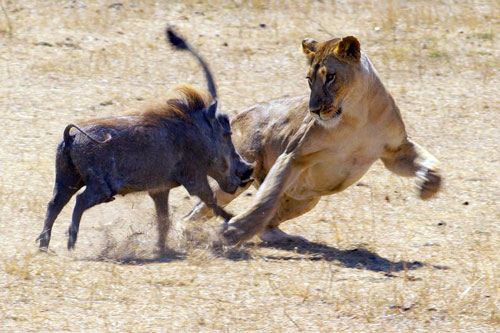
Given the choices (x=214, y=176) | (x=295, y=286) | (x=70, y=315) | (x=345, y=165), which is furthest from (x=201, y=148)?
(x=70, y=315)

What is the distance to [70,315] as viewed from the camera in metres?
5.11

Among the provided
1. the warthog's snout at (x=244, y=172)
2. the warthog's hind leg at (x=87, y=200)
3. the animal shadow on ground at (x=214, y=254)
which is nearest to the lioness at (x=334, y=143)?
the animal shadow on ground at (x=214, y=254)

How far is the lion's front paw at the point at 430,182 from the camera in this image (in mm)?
6586

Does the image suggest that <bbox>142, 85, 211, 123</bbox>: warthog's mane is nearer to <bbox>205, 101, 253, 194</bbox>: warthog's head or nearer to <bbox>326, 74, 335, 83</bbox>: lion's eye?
<bbox>205, 101, 253, 194</bbox>: warthog's head

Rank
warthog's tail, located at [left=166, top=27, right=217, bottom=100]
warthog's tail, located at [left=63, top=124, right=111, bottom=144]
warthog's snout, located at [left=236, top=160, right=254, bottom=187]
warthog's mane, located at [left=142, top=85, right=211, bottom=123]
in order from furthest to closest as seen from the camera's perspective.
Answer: warthog's tail, located at [left=166, top=27, right=217, bottom=100] → warthog's snout, located at [left=236, top=160, right=254, bottom=187] → warthog's mane, located at [left=142, top=85, right=211, bottom=123] → warthog's tail, located at [left=63, top=124, right=111, bottom=144]

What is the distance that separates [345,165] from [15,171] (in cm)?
321

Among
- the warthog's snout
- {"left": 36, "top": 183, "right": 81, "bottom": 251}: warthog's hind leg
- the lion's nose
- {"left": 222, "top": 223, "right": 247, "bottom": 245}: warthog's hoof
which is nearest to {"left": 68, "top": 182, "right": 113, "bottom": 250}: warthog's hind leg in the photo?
{"left": 36, "top": 183, "right": 81, "bottom": 251}: warthog's hind leg

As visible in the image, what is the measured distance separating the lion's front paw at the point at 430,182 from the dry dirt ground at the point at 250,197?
1.57 ft

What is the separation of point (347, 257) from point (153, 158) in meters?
1.51

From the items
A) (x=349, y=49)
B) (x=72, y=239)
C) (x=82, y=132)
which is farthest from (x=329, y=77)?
(x=72, y=239)

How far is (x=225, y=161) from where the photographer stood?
22.4ft

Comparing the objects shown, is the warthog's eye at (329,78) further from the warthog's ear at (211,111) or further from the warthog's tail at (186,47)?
the warthog's tail at (186,47)

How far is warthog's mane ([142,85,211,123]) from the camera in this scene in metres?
6.58

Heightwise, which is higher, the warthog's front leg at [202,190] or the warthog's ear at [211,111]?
the warthog's ear at [211,111]
